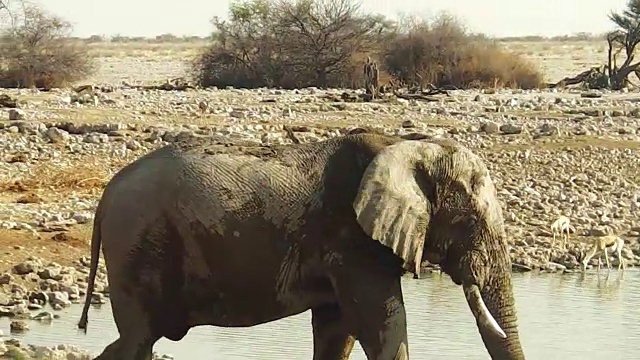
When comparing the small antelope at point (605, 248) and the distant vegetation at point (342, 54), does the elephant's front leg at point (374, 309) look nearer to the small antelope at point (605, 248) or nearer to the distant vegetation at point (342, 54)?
the small antelope at point (605, 248)

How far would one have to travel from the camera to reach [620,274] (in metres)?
16.4

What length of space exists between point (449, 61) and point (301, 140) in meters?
22.1

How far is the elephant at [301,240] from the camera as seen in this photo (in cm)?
832

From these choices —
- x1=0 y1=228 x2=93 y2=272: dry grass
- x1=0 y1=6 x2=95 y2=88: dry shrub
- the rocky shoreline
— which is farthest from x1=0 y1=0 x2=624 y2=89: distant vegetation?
x1=0 y1=228 x2=93 y2=272: dry grass

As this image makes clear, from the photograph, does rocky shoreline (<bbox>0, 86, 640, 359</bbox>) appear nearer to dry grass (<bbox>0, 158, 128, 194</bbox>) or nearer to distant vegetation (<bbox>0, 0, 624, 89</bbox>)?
dry grass (<bbox>0, 158, 128, 194</bbox>)

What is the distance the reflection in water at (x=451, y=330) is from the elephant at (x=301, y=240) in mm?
2962

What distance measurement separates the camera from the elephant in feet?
27.3

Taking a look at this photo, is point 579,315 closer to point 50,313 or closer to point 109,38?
point 50,313

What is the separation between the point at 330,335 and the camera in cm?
894

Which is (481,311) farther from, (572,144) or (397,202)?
(572,144)

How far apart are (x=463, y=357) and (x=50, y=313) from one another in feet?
11.5

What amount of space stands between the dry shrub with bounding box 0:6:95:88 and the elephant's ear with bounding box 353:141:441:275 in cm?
3433

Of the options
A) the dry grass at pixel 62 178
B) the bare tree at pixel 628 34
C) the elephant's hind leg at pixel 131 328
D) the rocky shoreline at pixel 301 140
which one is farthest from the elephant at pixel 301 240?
the bare tree at pixel 628 34

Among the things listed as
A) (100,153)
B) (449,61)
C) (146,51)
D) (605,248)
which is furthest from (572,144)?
(146,51)
